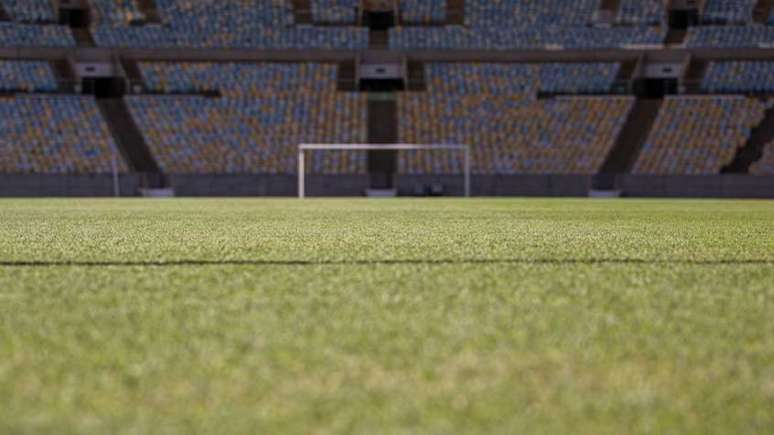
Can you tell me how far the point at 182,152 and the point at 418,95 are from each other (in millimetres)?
8395

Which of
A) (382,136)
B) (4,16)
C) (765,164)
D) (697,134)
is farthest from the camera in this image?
(4,16)

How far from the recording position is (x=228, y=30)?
30.2m

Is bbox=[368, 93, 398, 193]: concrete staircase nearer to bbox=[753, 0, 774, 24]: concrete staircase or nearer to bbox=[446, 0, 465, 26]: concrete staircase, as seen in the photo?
bbox=[446, 0, 465, 26]: concrete staircase

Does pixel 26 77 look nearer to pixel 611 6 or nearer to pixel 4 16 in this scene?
pixel 4 16

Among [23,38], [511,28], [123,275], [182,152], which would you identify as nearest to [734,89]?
[511,28]

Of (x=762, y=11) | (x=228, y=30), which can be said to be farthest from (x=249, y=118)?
(x=762, y=11)

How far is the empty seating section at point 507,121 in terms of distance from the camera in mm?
27312

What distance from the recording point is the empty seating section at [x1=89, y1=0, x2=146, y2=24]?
3062 cm

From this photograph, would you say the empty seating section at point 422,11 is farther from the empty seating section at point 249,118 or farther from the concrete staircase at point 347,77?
the empty seating section at point 249,118

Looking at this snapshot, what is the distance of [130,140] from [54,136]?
7.88 ft

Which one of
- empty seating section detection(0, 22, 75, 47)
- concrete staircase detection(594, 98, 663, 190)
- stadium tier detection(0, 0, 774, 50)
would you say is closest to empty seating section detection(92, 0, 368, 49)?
stadium tier detection(0, 0, 774, 50)

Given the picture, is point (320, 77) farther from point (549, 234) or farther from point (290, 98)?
point (549, 234)

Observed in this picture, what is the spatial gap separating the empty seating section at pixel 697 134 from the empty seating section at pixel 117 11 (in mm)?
18326

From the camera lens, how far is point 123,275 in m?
3.79
